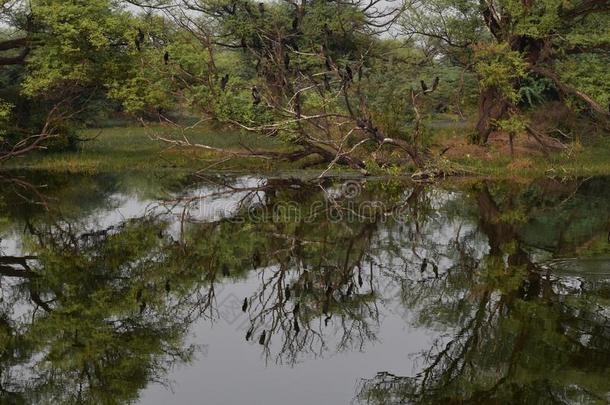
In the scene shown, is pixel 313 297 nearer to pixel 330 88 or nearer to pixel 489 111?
pixel 330 88

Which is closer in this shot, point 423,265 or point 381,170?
point 423,265

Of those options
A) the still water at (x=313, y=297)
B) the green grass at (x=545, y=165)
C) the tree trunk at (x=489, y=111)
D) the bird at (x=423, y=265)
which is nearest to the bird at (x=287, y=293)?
the still water at (x=313, y=297)

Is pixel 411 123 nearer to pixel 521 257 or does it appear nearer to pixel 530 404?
pixel 521 257

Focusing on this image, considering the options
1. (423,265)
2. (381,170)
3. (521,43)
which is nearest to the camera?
(423,265)

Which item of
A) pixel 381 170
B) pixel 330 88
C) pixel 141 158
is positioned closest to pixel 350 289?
pixel 381 170

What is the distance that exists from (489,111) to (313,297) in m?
20.2

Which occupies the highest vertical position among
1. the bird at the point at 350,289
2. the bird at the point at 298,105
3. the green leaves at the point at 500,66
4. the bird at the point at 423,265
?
the green leaves at the point at 500,66

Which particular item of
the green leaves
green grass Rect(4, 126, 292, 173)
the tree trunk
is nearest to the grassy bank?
green grass Rect(4, 126, 292, 173)

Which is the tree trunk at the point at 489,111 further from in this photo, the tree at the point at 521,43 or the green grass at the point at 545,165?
the green grass at the point at 545,165

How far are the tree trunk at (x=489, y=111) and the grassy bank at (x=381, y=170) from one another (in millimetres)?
622

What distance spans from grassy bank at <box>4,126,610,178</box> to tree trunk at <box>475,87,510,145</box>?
0.62 m

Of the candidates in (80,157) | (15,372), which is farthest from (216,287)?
(80,157)

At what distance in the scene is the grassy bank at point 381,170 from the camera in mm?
24156

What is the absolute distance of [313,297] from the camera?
9867 mm
